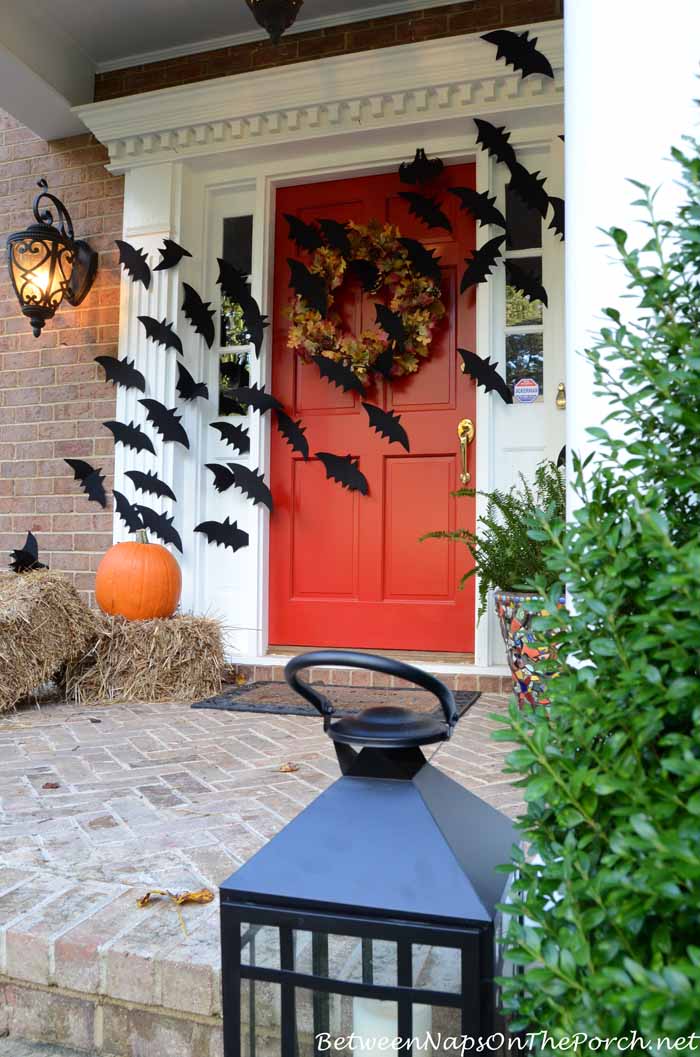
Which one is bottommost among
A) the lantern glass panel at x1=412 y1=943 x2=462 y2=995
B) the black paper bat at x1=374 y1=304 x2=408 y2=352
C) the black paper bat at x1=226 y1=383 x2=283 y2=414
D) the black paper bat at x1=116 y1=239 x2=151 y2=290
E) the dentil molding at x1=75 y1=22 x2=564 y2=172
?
the lantern glass panel at x1=412 y1=943 x2=462 y2=995

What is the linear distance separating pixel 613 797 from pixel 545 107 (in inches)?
143

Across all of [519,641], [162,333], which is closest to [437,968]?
[519,641]

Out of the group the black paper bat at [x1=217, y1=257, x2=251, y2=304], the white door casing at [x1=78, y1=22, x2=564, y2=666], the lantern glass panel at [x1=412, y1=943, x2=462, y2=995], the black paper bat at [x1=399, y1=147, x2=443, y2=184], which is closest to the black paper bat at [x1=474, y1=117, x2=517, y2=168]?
the white door casing at [x1=78, y1=22, x2=564, y2=666]

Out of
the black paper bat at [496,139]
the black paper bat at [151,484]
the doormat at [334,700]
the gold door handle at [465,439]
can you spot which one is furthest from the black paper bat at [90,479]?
the black paper bat at [496,139]

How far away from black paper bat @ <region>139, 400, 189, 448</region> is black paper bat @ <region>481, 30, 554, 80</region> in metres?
2.30

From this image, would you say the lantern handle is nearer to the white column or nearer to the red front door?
the white column

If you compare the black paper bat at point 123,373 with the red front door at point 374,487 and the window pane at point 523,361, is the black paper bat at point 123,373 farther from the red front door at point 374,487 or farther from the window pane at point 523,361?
the window pane at point 523,361

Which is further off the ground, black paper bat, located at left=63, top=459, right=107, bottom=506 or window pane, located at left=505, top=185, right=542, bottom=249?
window pane, located at left=505, top=185, right=542, bottom=249

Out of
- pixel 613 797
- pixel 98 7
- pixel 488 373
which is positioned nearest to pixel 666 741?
pixel 613 797

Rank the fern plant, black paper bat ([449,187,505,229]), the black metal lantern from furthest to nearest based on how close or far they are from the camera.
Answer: black paper bat ([449,187,505,229]) → the fern plant → the black metal lantern

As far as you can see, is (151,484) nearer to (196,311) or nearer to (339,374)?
(196,311)

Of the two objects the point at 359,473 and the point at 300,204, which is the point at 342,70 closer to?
the point at 300,204

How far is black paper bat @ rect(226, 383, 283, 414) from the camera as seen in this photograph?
159 inches

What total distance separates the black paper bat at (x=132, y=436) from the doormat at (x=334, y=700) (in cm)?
137
